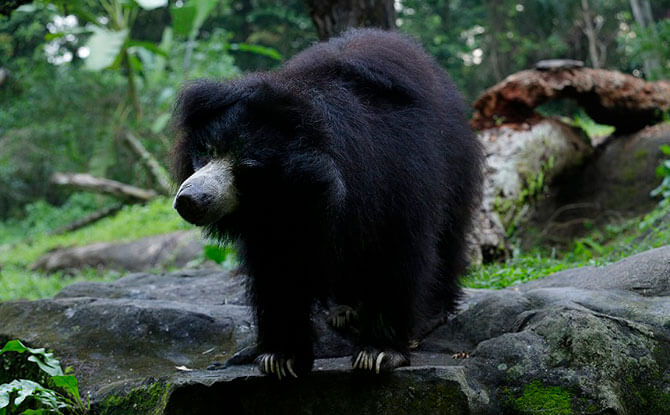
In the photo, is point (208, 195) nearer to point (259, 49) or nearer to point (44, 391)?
point (44, 391)

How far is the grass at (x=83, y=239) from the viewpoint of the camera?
7.27 m

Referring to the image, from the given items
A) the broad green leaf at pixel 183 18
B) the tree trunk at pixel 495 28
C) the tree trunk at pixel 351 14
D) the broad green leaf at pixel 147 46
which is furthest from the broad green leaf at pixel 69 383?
the tree trunk at pixel 495 28

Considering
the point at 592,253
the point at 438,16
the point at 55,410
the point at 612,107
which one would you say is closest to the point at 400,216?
the point at 55,410

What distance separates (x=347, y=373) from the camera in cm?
240

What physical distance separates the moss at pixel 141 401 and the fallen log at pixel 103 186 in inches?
341

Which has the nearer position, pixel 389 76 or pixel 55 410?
pixel 55 410

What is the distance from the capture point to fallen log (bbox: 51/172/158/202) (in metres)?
10.5

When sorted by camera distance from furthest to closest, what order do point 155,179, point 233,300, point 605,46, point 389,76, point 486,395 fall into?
point 605,46 < point 155,179 < point 233,300 < point 389,76 < point 486,395

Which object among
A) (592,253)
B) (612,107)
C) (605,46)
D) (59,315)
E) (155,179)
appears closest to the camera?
(59,315)

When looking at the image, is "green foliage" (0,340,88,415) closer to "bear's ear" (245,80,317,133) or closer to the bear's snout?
the bear's snout

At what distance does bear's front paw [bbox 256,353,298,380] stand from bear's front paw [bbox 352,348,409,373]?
9.3 inches

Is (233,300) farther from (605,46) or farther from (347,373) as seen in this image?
(605,46)

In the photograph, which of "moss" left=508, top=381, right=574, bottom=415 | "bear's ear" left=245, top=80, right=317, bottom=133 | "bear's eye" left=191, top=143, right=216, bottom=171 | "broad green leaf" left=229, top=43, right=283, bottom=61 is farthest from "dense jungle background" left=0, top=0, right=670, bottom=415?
"bear's ear" left=245, top=80, right=317, bottom=133

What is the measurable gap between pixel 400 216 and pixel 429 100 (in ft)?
1.97
